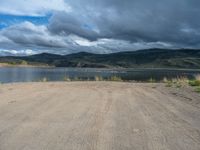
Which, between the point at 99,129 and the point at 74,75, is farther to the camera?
the point at 74,75

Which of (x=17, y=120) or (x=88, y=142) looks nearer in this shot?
(x=88, y=142)

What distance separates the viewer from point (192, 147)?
5445 millimetres

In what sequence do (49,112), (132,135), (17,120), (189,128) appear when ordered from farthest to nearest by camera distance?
1. (49,112)
2. (17,120)
3. (189,128)
4. (132,135)

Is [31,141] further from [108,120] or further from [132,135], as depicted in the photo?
[108,120]

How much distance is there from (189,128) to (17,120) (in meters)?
4.51

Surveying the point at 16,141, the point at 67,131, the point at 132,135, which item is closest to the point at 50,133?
the point at 67,131

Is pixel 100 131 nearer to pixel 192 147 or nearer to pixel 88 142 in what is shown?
pixel 88 142

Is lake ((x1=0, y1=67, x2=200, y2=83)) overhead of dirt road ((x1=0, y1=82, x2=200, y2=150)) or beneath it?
beneath

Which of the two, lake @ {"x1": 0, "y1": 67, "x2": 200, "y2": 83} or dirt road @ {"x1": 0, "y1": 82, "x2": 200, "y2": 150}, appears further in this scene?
lake @ {"x1": 0, "y1": 67, "x2": 200, "y2": 83}

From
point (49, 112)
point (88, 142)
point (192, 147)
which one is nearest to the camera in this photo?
point (192, 147)

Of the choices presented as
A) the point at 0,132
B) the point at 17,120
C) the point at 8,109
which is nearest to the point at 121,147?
the point at 0,132

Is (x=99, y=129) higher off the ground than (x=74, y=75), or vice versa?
(x=99, y=129)

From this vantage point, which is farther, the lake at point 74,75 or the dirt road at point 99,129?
the lake at point 74,75

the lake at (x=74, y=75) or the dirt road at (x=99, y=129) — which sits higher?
the dirt road at (x=99, y=129)
